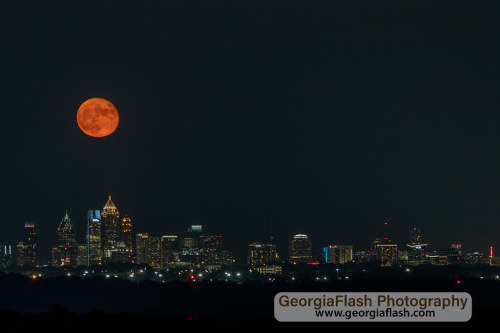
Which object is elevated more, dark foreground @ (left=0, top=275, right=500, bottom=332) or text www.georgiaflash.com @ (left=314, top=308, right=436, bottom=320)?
text www.georgiaflash.com @ (left=314, top=308, right=436, bottom=320)

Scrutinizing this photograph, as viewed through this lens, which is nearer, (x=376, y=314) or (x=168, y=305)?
(x=376, y=314)

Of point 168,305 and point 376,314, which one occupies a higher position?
point 376,314

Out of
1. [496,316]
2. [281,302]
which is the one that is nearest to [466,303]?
[281,302]

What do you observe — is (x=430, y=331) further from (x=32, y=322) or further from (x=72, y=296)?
(x=72, y=296)

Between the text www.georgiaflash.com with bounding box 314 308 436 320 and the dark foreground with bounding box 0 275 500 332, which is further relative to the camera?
the dark foreground with bounding box 0 275 500 332

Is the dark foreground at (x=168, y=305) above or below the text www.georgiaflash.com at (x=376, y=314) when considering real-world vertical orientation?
below

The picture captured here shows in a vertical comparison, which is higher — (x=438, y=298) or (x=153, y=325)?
(x=438, y=298)

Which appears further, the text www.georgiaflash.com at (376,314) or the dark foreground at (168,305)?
the dark foreground at (168,305)

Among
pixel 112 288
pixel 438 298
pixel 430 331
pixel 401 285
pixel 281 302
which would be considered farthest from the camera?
pixel 401 285
